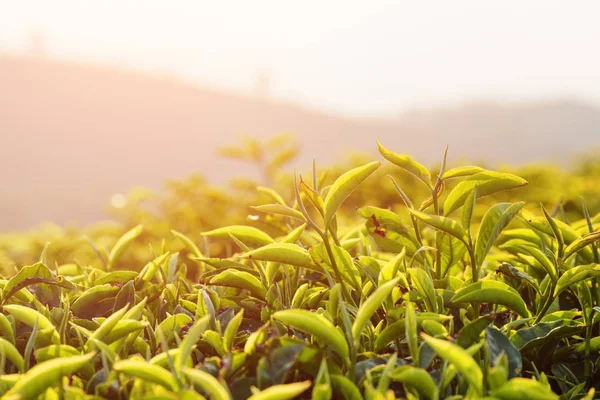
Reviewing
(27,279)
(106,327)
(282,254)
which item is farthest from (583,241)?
(27,279)

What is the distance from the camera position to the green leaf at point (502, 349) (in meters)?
1.27

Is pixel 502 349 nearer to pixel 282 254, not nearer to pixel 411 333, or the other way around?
pixel 411 333

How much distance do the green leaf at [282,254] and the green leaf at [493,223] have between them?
44cm

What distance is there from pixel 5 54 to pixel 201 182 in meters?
25.9

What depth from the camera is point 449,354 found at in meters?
1.09

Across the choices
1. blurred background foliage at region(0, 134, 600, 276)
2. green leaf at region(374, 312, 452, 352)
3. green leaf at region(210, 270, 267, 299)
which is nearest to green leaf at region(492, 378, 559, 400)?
green leaf at region(374, 312, 452, 352)

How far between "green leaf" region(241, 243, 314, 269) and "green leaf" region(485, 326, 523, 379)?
1.49 ft

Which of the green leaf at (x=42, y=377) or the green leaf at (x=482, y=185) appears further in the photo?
the green leaf at (x=482, y=185)


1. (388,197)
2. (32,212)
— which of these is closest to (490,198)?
(388,197)

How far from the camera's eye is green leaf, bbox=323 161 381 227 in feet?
4.50

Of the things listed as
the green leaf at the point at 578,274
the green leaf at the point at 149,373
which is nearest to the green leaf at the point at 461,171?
the green leaf at the point at 578,274

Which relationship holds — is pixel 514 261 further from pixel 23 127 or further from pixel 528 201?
pixel 23 127

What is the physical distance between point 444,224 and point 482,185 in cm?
18

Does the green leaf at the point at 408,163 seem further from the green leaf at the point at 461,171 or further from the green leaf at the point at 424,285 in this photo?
the green leaf at the point at 424,285
